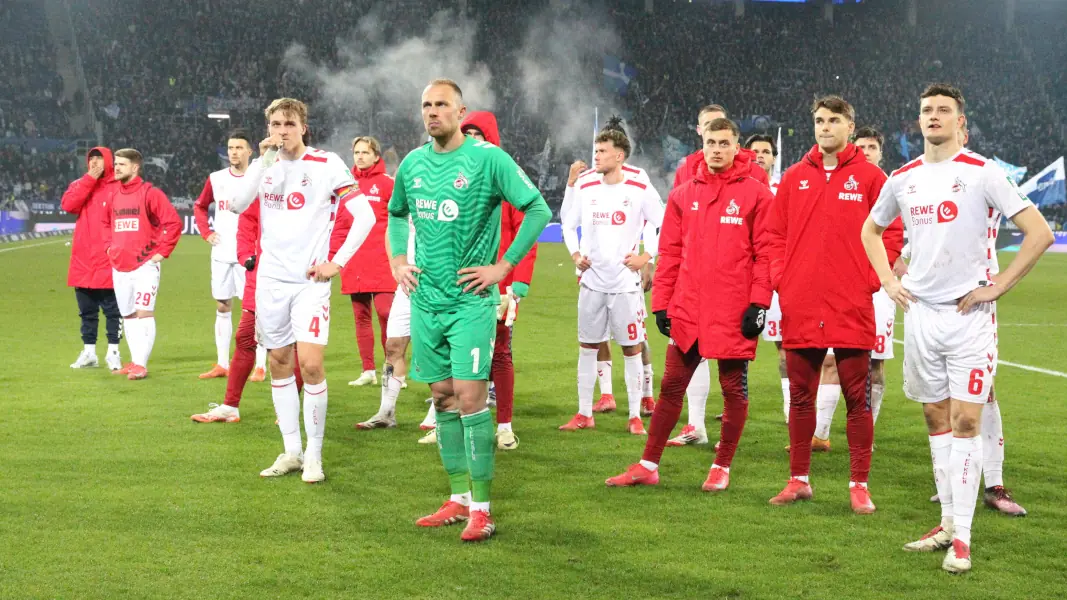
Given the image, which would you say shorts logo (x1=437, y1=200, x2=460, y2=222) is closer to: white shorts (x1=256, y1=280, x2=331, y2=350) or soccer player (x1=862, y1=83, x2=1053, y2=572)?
white shorts (x1=256, y1=280, x2=331, y2=350)

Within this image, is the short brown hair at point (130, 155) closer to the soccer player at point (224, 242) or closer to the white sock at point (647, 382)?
the soccer player at point (224, 242)

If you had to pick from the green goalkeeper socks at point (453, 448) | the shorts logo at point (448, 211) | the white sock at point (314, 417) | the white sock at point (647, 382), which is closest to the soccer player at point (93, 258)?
the white sock at point (314, 417)

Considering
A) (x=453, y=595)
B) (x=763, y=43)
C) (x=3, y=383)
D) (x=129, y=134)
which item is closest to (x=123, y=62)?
(x=129, y=134)

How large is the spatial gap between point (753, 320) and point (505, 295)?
5.47 ft

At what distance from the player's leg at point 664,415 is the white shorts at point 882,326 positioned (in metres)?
1.66

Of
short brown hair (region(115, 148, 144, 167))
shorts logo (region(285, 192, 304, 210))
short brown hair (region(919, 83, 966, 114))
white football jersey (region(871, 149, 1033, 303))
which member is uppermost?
short brown hair (region(115, 148, 144, 167))

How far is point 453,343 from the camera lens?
5.34 metres

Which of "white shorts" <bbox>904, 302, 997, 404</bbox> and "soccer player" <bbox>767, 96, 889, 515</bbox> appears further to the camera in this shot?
"soccer player" <bbox>767, 96, 889, 515</bbox>

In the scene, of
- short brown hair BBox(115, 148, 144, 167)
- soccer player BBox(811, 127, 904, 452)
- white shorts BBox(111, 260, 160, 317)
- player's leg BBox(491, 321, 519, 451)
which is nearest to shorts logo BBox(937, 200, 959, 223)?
soccer player BBox(811, 127, 904, 452)

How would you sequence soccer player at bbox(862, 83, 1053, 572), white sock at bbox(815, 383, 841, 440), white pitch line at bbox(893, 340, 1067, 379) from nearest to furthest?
soccer player at bbox(862, 83, 1053, 572)
white sock at bbox(815, 383, 841, 440)
white pitch line at bbox(893, 340, 1067, 379)

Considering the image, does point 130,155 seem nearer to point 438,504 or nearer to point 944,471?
point 438,504

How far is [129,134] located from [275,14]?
315 inches

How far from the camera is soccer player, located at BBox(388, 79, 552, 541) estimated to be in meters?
5.25

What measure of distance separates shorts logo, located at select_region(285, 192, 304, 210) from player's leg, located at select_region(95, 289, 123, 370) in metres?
5.06
